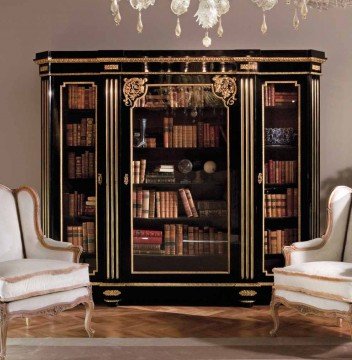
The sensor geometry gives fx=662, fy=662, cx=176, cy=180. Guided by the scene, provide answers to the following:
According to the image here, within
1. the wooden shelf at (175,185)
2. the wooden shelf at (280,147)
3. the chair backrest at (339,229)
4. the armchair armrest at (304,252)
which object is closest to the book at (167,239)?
the wooden shelf at (175,185)

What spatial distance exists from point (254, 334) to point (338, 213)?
0.95 m

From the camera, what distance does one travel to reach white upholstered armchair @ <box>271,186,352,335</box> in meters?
3.65

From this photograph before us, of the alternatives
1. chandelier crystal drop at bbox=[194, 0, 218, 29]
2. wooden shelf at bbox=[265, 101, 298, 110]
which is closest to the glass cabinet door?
wooden shelf at bbox=[265, 101, 298, 110]

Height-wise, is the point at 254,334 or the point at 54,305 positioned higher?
the point at 54,305

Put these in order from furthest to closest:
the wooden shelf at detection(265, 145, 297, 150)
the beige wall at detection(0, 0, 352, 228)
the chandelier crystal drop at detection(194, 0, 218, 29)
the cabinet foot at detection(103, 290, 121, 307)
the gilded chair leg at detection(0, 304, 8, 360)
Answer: the beige wall at detection(0, 0, 352, 228) → the wooden shelf at detection(265, 145, 297, 150) → the cabinet foot at detection(103, 290, 121, 307) → the gilded chair leg at detection(0, 304, 8, 360) → the chandelier crystal drop at detection(194, 0, 218, 29)

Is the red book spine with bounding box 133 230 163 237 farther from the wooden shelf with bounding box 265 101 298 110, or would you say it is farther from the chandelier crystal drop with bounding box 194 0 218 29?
the chandelier crystal drop with bounding box 194 0 218 29

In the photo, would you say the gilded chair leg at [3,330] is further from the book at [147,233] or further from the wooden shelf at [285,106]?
the wooden shelf at [285,106]

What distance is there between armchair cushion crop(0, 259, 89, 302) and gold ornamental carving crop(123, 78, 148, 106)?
1522 millimetres

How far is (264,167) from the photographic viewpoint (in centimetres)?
511

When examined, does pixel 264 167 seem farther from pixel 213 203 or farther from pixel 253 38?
pixel 253 38

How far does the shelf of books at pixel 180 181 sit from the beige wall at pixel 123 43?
0.76 metres

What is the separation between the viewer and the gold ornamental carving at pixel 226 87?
5.05 meters

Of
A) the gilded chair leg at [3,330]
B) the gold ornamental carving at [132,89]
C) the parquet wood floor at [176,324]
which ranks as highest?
the gold ornamental carving at [132,89]

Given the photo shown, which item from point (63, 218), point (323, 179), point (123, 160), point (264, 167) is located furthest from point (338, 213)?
point (63, 218)
